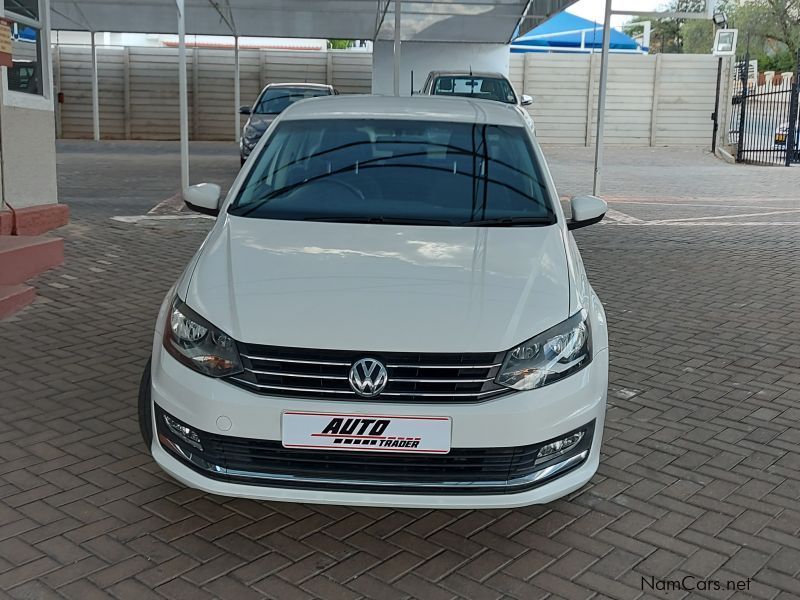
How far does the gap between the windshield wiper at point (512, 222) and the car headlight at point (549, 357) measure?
0.81 meters

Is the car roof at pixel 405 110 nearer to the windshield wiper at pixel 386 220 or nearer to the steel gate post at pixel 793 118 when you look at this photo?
the windshield wiper at pixel 386 220

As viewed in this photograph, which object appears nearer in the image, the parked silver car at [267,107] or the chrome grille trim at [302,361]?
the chrome grille trim at [302,361]

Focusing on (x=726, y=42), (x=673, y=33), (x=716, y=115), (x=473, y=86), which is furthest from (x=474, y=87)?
(x=673, y=33)

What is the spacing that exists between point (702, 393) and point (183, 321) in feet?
9.98

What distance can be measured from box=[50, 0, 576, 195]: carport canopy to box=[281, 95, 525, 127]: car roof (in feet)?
51.9

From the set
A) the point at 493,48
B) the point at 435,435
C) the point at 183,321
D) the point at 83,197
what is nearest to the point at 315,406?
the point at 435,435

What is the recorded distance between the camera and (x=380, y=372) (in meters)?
3.00

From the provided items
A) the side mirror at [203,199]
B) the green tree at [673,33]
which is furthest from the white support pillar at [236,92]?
the green tree at [673,33]

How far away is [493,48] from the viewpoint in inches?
968

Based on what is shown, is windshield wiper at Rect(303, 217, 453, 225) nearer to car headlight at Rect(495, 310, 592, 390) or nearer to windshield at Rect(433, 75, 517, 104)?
car headlight at Rect(495, 310, 592, 390)

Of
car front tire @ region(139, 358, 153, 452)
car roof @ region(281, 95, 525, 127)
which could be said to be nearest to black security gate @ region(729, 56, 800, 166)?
car roof @ region(281, 95, 525, 127)

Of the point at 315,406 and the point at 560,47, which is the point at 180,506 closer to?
the point at 315,406

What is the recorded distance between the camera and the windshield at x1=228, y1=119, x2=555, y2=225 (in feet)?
13.5

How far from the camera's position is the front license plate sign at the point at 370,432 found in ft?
9.75
